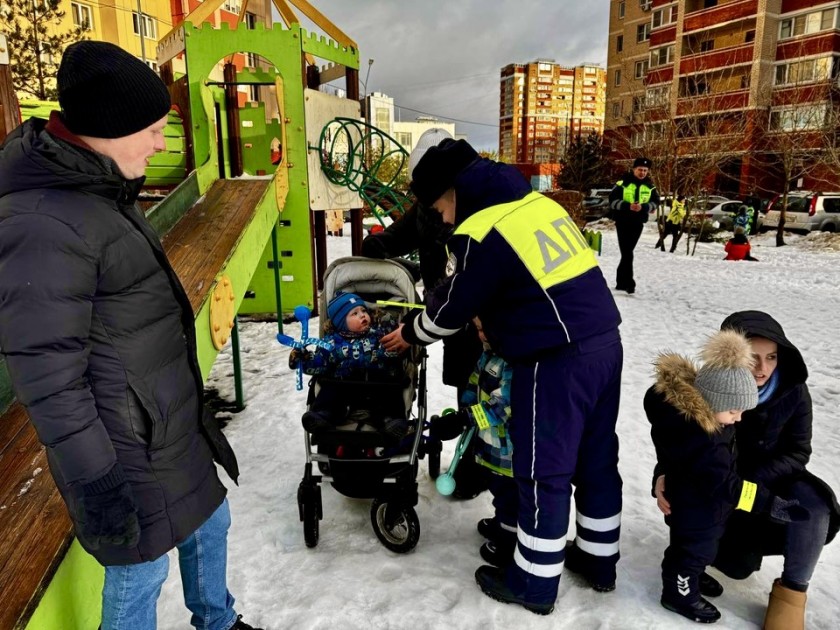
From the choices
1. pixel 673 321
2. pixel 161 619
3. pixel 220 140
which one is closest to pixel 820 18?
pixel 673 321

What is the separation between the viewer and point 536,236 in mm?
2164

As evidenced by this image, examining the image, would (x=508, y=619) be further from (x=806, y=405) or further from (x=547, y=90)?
(x=547, y=90)

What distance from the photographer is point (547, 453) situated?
2229 millimetres

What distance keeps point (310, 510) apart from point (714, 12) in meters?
37.1

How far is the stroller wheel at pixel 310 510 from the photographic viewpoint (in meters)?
2.74

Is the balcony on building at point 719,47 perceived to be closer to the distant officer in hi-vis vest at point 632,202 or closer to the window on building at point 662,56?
the window on building at point 662,56

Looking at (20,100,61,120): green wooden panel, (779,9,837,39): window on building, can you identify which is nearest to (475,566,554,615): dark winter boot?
(20,100,61,120): green wooden panel

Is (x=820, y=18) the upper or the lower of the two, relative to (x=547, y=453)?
upper

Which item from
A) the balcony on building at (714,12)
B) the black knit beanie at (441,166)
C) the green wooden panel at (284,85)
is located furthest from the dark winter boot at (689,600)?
the balcony on building at (714,12)

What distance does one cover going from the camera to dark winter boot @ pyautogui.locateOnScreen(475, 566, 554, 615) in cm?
236

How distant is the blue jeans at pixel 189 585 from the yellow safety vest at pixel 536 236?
134 cm

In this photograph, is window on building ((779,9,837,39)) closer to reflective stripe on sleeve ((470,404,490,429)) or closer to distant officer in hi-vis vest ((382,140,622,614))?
distant officer in hi-vis vest ((382,140,622,614))

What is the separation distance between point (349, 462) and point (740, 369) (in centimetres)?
174

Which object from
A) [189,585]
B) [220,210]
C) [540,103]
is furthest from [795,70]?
[540,103]
